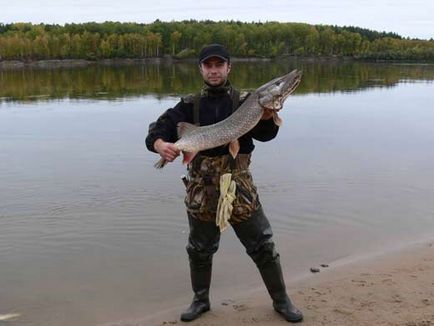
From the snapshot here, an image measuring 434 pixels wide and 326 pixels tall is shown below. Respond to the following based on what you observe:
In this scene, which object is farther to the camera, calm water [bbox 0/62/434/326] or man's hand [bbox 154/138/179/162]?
calm water [bbox 0/62/434/326]

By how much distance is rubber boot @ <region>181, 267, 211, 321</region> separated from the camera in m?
5.14

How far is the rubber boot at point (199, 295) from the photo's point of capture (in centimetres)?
514

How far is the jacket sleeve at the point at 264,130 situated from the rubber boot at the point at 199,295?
4.62ft

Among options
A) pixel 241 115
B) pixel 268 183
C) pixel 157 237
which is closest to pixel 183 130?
pixel 241 115

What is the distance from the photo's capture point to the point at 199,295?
17.2 feet

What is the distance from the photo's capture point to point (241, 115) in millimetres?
4535

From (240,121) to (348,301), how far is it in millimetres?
2210

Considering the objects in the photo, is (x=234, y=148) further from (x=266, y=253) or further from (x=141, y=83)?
Answer: (x=141, y=83)

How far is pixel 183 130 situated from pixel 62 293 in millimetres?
2632

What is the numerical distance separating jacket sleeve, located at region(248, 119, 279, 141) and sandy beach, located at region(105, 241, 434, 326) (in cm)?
175

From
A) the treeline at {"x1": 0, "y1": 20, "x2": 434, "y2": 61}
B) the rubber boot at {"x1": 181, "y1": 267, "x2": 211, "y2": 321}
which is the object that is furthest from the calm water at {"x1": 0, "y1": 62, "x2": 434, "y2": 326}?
the treeline at {"x1": 0, "y1": 20, "x2": 434, "y2": 61}

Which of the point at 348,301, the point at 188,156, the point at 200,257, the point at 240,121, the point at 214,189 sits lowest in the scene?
the point at 348,301

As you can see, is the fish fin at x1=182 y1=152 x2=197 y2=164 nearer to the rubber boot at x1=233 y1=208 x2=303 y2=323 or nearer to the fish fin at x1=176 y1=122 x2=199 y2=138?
the fish fin at x1=176 y1=122 x2=199 y2=138

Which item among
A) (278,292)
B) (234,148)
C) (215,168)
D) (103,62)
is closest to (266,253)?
(278,292)
